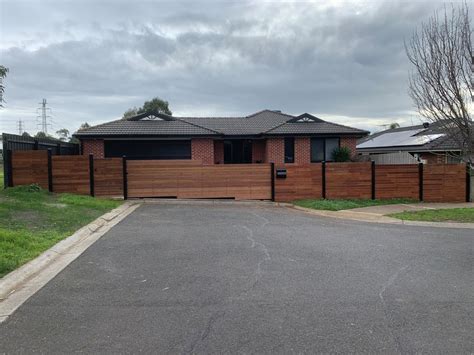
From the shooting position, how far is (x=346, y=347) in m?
3.92

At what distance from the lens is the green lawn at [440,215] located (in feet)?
42.7

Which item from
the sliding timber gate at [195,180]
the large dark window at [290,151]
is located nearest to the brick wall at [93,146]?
the sliding timber gate at [195,180]

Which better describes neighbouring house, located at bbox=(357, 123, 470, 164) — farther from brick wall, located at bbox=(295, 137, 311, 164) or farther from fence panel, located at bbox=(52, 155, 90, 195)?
fence panel, located at bbox=(52, 155, 90, 195)

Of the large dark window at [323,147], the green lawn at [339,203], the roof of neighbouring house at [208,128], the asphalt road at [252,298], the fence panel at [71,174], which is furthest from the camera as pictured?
the large dark window at [323,147]

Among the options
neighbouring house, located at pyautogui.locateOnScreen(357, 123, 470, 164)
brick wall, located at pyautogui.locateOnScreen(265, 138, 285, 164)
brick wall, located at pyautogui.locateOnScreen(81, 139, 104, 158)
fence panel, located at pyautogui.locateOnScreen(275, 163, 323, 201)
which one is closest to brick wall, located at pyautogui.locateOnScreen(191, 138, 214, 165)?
brick wall, located at pyautogui.locateOnScreen(265, 138, 285, 164)

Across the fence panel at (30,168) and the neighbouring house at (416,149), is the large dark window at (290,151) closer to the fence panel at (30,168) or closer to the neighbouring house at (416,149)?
the neighbouring house at (416,149)

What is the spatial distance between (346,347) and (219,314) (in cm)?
140

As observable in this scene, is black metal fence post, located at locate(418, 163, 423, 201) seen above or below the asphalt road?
above

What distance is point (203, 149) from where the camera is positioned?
79.4 ft

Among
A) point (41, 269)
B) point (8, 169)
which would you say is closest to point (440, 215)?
point (41, 269)

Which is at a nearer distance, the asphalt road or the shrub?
the asphalt road

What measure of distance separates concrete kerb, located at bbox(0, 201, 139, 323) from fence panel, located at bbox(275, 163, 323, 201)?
879 centimetres

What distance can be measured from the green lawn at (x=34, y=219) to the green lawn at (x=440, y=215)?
9.23m

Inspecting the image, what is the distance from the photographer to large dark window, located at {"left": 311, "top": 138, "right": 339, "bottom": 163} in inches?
1017
